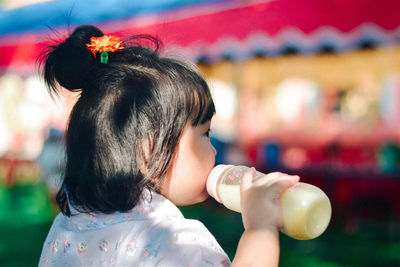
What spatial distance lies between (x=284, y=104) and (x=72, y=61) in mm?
5192

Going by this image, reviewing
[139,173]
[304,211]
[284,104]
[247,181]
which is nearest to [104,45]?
[139,173]

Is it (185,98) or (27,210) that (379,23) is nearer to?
(185,98)

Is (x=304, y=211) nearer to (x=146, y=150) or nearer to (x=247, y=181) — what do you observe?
(x=247, y=181)

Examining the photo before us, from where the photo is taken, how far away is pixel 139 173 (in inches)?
45.6

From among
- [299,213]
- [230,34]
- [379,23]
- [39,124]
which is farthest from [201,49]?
[39,124]

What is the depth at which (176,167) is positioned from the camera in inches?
47.3

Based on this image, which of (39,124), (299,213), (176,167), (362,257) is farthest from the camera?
(39,124)

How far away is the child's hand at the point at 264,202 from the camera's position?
104 cm

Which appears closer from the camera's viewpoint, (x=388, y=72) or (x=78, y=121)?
(x=78, y=121)

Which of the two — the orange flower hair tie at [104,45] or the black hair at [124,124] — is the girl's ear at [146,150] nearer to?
the black hair at [124,124]

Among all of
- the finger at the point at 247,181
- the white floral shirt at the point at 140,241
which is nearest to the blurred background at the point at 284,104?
the white floral shirt at the point at 140,241

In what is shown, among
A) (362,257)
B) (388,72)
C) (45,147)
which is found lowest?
(362,257)

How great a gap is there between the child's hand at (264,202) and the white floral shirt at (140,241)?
10cm

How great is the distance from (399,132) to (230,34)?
2660 millimetres
